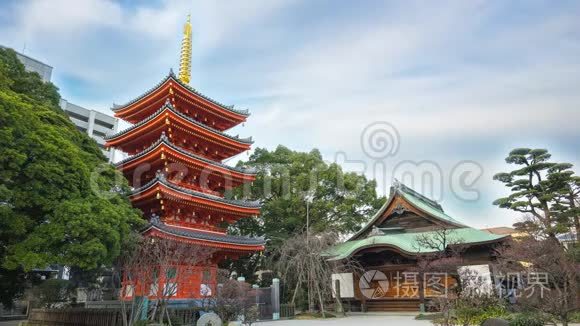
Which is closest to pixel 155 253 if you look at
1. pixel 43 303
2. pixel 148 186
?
pixel 148 186

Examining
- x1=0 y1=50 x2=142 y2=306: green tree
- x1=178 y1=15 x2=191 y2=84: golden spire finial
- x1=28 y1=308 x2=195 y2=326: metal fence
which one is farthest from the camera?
x1=178 y1=15 x2=191 y2=84: golden spire finial

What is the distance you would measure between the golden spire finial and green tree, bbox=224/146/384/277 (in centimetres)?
962

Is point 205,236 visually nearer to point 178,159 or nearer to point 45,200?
point 178,159

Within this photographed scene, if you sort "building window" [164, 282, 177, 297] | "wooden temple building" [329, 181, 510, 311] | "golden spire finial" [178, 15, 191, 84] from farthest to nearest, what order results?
"golden spire finial" [178, 15, 191, 84] < "wooden temple building" [329, 181, 510, 311] < "building window" [164, 282, 177, 297]

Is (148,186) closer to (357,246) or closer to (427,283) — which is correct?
(357,246)

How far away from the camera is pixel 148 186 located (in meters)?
19.1

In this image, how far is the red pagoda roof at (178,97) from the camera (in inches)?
850

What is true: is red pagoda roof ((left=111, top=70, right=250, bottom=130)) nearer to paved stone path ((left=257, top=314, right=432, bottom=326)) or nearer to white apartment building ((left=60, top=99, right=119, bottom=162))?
paved stone path ((left=257, top=314, right=432, bottom=326))

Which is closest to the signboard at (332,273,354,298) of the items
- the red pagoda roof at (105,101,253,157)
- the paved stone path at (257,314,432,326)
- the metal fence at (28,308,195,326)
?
the paved stone path at (257,314,432,326)

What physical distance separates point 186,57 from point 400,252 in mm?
17555

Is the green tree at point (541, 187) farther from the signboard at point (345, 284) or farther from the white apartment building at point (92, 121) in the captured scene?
the white apartment building at point (92, 121)

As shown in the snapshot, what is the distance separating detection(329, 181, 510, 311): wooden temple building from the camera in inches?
892

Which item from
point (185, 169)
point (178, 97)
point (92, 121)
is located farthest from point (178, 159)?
point (92, 121)

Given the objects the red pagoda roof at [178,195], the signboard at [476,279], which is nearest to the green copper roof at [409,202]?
the signboard at [476,279]
